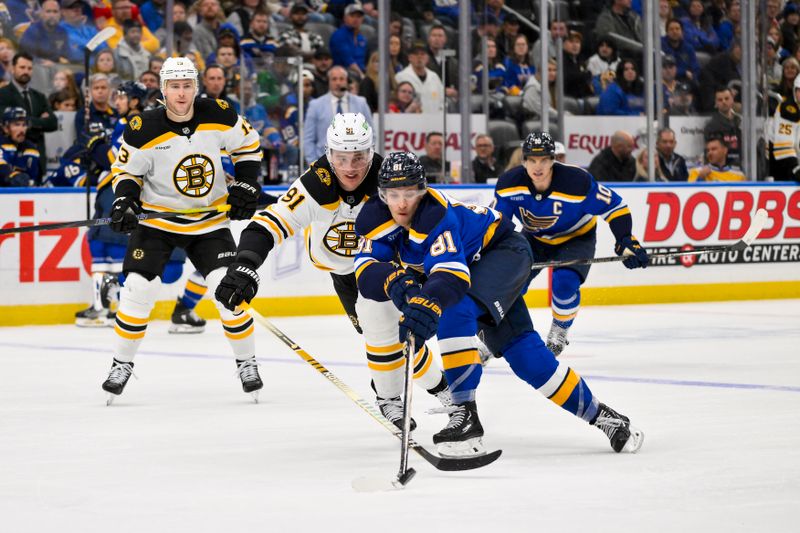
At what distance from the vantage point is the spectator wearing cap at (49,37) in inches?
348

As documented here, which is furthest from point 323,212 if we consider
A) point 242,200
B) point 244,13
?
point 244,13

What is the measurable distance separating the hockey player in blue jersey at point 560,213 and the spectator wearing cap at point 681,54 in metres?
4.34

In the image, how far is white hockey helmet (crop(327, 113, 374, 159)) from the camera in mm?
4238

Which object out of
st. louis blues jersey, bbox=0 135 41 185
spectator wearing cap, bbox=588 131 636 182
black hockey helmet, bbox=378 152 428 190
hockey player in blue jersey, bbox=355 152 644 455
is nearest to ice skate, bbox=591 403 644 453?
hockey player in blue jersey, bbox=355 152 644 455

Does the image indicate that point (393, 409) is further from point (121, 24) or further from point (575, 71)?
point (575, 71)

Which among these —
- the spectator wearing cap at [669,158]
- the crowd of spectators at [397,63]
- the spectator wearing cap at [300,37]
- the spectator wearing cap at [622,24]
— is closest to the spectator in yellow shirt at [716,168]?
the crowd of spectators at [397,63]

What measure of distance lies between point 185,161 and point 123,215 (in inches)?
16.0

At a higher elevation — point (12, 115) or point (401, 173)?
point (12, 115)

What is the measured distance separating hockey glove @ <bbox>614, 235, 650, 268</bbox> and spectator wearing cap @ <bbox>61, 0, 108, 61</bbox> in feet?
13.8

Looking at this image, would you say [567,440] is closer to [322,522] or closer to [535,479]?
[535,479]

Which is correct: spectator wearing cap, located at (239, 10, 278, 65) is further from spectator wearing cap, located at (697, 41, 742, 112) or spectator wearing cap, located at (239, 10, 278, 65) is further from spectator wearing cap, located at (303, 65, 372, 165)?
spectator wearing cap, located at (697, 41, 742, 112)

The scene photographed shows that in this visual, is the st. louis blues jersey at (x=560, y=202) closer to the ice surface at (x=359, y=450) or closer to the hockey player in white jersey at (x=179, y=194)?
the ice surface at (x=359, y=450)

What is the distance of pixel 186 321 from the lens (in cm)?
823

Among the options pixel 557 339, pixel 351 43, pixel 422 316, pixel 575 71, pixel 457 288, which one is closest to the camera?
pixel 422 316
